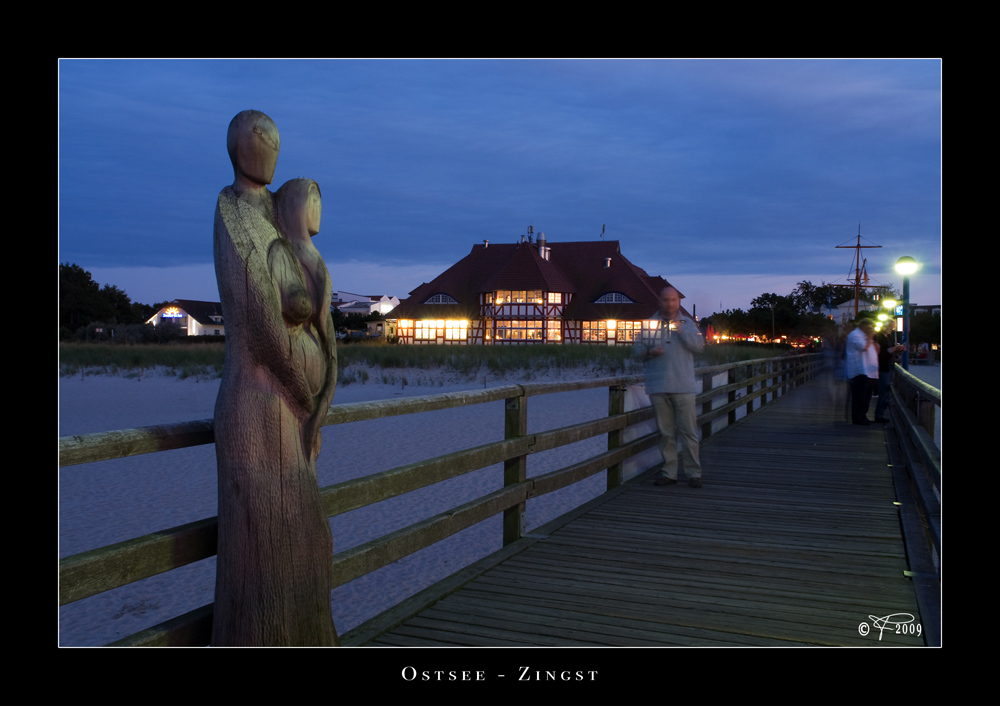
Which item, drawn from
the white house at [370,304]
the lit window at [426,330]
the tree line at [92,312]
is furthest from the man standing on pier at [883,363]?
the white house at [370,304]

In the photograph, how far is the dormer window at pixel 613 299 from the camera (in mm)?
48500

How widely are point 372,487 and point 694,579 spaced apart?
1.90m

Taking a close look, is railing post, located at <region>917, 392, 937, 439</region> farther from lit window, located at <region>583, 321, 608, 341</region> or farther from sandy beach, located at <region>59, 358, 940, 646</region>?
lit window, located at <region>583, 321, 608, 341</region>

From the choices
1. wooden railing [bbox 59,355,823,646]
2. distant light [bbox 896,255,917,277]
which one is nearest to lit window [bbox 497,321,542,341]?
distant light [bbox 896,255,917,277]

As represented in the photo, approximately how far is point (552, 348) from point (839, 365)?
57.7 feet

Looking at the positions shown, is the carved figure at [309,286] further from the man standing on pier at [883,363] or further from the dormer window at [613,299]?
the dormer window at [613,299]

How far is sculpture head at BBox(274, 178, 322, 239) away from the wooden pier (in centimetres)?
174

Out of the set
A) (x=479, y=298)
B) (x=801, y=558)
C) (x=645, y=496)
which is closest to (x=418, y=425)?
(x=645, y=496)

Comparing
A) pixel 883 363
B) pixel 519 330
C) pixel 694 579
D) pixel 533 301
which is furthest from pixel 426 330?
pixel 694 579

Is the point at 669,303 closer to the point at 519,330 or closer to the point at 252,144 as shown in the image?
the point at 252,144

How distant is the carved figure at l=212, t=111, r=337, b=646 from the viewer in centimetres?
249
